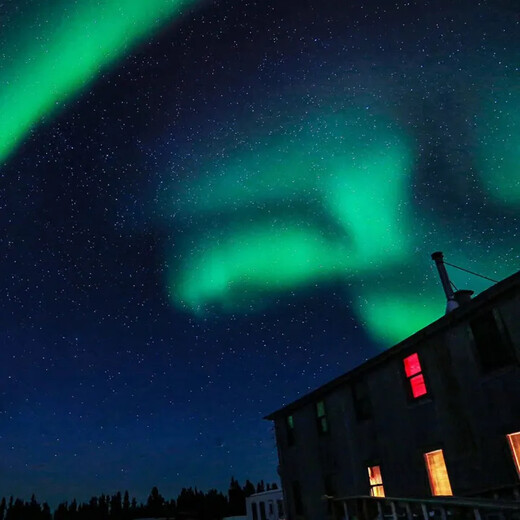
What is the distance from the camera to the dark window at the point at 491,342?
37.5ft

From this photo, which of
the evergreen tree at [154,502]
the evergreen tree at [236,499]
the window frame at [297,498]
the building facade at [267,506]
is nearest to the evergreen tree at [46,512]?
the evergreen tree at [154,502]

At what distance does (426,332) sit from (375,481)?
6.44m

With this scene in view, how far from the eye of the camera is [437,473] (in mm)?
13430

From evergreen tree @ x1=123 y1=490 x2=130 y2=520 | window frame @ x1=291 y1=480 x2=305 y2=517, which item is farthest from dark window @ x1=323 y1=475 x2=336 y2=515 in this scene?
evergreen tree @ x1=123 y1=490 x2=130 y2=520

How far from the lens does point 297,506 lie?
22062 mm

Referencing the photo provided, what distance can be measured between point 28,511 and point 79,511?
15839 mm

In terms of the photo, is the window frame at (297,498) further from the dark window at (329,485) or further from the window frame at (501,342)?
the window frame at (501,342)

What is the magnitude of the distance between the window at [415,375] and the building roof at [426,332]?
374mm

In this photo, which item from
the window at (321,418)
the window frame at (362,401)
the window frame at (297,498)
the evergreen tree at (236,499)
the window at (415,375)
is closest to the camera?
the window at (415,375)

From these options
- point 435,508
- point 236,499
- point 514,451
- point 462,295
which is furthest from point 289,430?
point 236,499

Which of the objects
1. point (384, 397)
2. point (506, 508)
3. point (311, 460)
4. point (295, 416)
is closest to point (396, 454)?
point (384, 397)

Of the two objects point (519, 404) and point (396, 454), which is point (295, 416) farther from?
point (519, 404)

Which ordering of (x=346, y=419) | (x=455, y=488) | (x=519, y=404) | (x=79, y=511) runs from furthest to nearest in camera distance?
1. (x=79, y=511)
2. (x=346, y=419)
3. (x=455, y=488)
4. (x=519, y=404)

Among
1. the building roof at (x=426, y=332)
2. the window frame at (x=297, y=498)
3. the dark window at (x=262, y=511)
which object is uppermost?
the building roof at (x=426, y=332)
